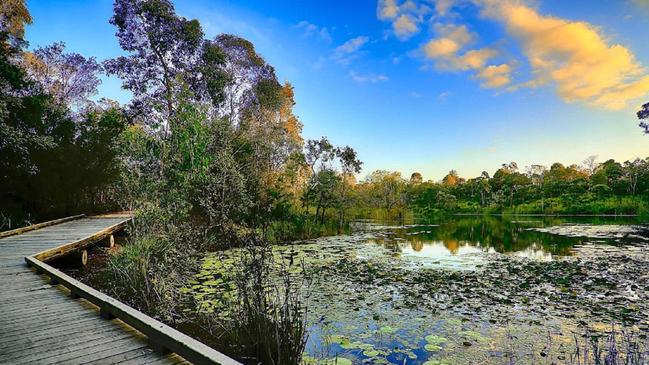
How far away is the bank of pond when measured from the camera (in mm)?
3848

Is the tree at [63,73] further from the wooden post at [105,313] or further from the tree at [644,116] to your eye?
the tree at [644,116]

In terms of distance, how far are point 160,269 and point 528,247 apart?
1293 centimetres

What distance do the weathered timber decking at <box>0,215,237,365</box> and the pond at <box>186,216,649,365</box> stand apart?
122 centimetres

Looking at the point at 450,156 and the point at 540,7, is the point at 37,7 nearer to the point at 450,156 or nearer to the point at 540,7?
the point at 540,7

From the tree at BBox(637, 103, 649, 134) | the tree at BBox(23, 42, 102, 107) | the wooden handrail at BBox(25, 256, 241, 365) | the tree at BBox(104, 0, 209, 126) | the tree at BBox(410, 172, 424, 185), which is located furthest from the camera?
the tree at BBox(410, 172, 424, 185)

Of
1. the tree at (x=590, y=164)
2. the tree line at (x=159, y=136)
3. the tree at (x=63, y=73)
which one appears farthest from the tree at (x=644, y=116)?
the tree at (x=590, y=164)

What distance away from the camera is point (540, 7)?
10.6 m

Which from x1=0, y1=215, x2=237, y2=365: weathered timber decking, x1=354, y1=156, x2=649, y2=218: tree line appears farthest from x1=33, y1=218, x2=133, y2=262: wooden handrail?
x1=354, y1=156, x2=649, y2=218: tree line

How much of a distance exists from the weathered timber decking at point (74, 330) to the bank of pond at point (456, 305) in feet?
3.48

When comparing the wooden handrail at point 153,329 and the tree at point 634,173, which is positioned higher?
the tree at point 634,173

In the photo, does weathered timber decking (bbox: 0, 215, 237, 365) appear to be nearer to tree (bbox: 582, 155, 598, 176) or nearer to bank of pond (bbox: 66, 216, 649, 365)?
bank of pond (bbox: 66, 216, 649, 365)

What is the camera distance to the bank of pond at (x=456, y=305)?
12.6ft

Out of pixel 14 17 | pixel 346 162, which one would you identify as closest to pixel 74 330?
pixel 14 17

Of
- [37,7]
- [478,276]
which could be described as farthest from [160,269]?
[37,7]
